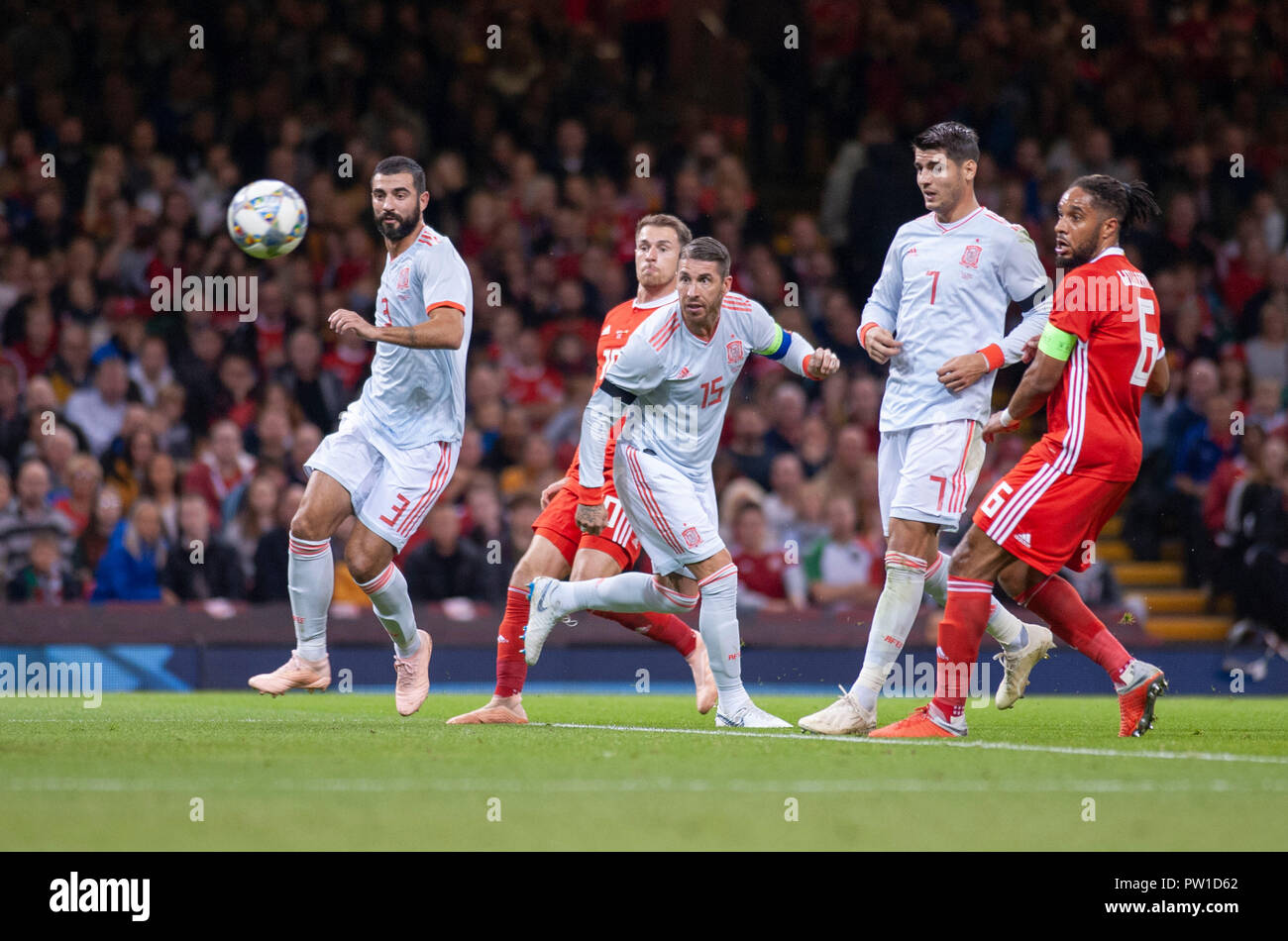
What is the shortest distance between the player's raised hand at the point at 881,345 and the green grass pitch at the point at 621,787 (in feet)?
5.41

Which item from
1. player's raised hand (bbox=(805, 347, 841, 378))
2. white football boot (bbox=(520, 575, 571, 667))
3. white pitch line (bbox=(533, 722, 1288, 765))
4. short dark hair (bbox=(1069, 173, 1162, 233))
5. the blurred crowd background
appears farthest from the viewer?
the blurred crowd background

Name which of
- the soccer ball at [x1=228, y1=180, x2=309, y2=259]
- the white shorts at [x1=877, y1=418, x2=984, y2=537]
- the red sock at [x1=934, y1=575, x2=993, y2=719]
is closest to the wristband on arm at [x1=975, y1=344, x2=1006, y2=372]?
the white shorts at [x1=877, y1=418, x2=984, y2=537]

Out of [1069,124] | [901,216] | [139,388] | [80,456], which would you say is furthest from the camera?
[1069,124]

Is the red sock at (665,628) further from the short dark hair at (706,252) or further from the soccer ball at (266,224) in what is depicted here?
the soccer ball at (266,224)

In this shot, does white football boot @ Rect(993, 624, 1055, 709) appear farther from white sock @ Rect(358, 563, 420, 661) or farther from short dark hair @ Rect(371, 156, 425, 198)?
short dark hair @ Rect(371, 156, 425, 198)

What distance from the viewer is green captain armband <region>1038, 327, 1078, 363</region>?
7047 mm

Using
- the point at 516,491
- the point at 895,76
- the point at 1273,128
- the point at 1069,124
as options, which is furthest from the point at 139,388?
the point at 1273,128

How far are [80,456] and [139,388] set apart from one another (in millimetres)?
1040

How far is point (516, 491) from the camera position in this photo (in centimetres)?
1363

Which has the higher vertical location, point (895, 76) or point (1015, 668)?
point (895, 76)

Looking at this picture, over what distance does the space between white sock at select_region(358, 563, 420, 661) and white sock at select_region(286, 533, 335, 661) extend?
0.63 feet

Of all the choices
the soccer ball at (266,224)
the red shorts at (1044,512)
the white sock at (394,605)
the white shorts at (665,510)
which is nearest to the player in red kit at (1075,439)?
the red shorts at (1044,512)

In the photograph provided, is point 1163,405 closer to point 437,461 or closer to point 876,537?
point 876,537

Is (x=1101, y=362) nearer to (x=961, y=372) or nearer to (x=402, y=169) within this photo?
(x=961, y=372)
